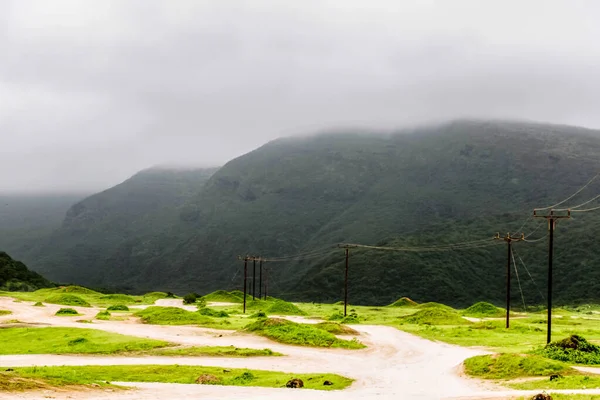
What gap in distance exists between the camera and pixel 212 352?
4697 centimetres

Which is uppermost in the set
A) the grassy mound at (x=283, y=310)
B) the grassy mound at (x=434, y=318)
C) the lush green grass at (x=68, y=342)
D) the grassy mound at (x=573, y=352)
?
the grassy mound at (x=573, y=352)

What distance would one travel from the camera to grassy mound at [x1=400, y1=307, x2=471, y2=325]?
268 ft

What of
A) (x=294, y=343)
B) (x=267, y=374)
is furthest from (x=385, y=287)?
(x=267, y=374)

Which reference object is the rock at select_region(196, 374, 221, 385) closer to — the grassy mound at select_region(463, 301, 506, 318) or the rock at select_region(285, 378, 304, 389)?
the rock at select_region(285, 378, 304, 389)

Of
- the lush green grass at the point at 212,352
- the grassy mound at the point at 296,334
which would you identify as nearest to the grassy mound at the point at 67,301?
the grassy mound at the point at 296,334

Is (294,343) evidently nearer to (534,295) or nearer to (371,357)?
(371,357)

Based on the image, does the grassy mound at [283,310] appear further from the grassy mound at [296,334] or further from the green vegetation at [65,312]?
the grassy mound at [296,334]

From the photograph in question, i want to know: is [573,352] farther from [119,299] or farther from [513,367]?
[119,299]

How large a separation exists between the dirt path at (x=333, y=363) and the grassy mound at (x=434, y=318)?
44.1 feet

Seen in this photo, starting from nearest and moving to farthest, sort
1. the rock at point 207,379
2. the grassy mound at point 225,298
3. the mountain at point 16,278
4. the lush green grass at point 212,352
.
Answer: the rock at point 207,379
the lush green grass at point 212,352
the grassy mound at point 225,298
the mountain at point 16,278

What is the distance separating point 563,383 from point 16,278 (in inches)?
6841

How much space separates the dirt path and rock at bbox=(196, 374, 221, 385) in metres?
1.46

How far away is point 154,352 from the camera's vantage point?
46.9 meters

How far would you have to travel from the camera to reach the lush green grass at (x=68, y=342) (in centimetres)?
4722
